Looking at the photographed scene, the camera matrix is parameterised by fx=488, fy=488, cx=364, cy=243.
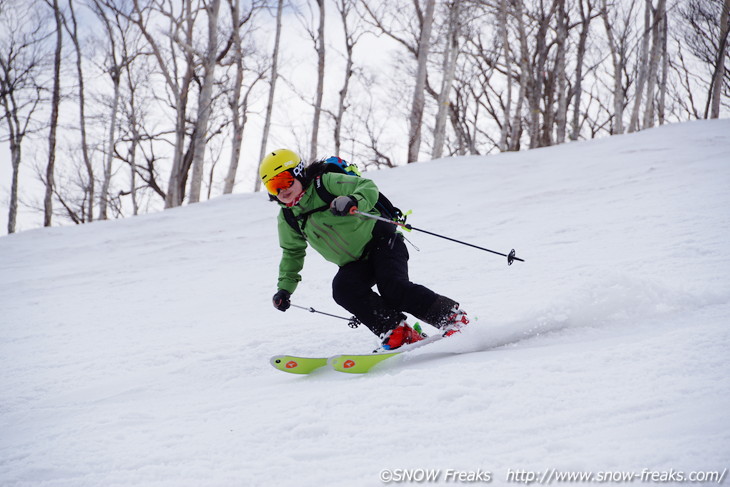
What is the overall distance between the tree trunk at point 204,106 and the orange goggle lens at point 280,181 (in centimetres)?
1119

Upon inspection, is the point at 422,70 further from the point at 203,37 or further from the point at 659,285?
the point at 659,285

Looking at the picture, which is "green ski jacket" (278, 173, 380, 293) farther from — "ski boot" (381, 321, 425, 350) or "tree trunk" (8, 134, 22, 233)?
"tree trunk" (8, 134, 22, 233)

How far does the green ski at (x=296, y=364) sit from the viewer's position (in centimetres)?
289

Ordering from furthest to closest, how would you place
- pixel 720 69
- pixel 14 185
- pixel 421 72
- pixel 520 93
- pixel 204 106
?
pixel 14 185 → pixel 720 69 → pixel 520 93 → pixel 204 106 → pixel 421 72

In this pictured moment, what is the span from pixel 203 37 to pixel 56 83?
20.6 ft

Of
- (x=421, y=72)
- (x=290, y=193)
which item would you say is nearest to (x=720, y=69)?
(x=421, y=72)

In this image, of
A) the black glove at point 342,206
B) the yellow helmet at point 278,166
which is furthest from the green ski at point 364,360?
the yellow helmet at point 278,166

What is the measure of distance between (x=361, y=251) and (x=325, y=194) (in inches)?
16.3

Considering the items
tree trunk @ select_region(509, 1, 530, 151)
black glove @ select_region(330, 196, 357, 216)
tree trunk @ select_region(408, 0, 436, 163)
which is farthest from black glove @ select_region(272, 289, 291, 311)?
tree trunk @ select_region(509, 1, 530, 151)

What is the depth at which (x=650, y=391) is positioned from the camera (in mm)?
1754

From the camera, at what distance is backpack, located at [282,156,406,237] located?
297 cm

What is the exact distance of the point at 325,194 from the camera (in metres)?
2.96

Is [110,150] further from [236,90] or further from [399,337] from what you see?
[399,337]

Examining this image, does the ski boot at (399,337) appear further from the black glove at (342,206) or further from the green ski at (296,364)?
the black glove at (342,206)
